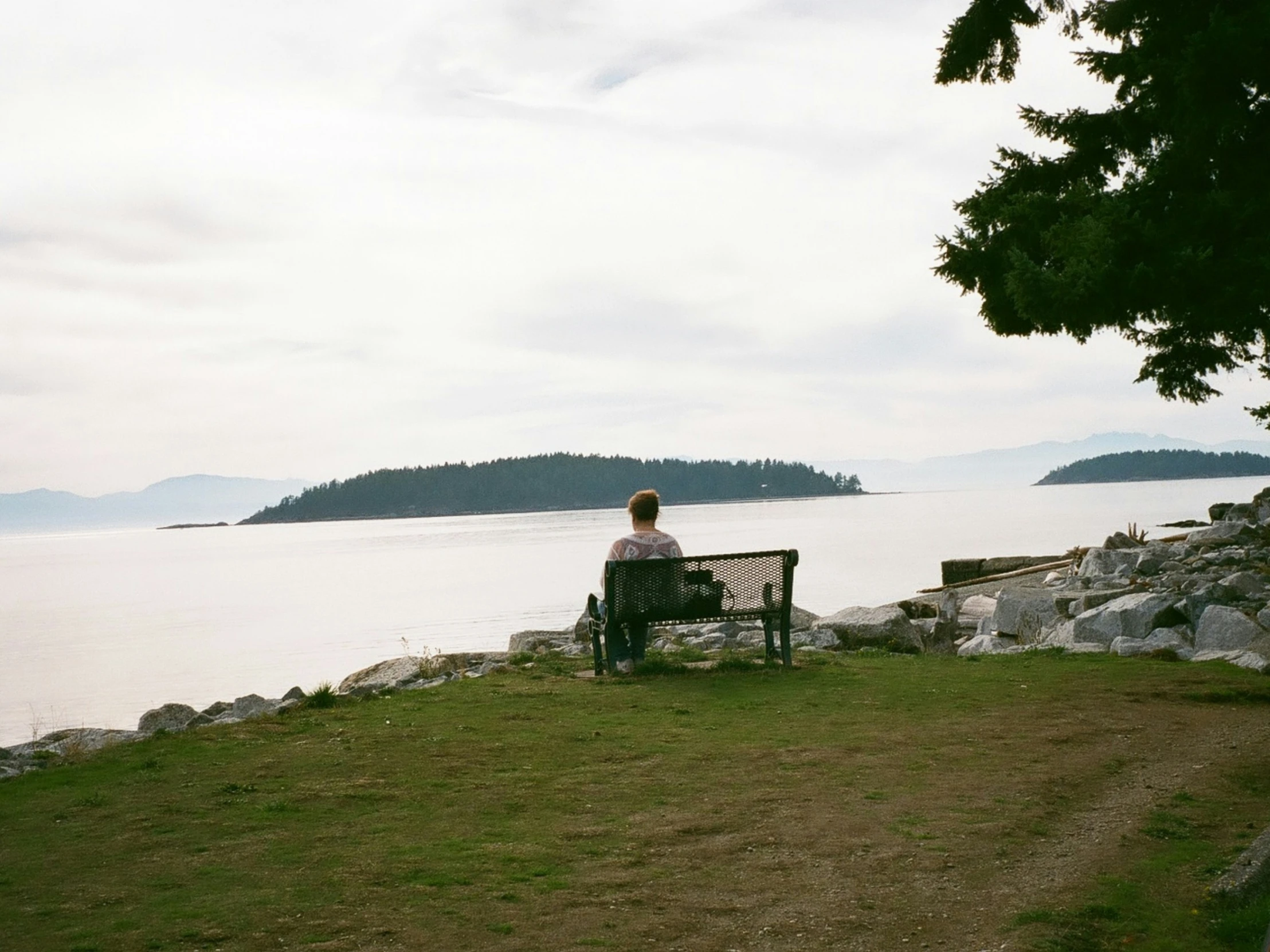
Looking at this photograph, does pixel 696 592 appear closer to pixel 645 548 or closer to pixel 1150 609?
pixel 645 548

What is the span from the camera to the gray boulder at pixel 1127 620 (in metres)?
13.4

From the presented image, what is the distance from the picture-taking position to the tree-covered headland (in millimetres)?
10719

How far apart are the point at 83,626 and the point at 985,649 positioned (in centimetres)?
3096

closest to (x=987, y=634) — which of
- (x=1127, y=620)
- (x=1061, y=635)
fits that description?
(x=1061, y=635)

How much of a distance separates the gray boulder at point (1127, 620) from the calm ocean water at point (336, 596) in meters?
13.5

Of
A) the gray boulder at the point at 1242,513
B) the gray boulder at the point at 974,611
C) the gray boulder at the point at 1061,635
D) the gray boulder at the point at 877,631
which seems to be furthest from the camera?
the gray boulder at the point at 1242,513

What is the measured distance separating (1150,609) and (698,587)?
596 cm

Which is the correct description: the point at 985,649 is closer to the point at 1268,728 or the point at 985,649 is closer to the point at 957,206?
the point at 957,206

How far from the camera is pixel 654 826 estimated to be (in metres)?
5.68

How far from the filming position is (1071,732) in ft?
25.6

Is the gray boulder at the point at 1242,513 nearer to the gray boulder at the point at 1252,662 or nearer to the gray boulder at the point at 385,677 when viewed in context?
the gray boulder at the point at 1252,662

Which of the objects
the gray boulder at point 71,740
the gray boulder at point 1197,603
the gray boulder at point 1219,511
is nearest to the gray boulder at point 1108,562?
the gray boulder at point 1197,603

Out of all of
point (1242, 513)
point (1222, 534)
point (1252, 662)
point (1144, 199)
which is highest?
point (1144, 199)

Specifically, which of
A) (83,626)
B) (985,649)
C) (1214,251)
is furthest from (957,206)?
(83,626)
